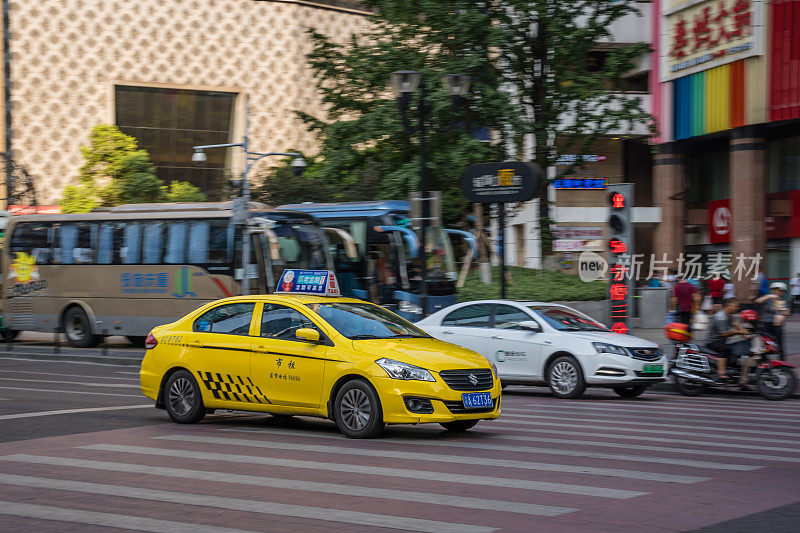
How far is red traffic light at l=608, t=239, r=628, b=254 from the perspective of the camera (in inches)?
932

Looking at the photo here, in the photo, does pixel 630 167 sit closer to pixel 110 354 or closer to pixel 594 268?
pixel 594 268

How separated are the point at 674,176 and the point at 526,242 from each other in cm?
900

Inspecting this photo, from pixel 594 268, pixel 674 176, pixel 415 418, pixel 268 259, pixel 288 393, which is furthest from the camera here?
pixel 674 176

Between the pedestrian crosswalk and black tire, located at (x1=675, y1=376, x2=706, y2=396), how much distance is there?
16.3 ft

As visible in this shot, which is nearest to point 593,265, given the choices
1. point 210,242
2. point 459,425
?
point 210,242

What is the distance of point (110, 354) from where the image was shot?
25969mm

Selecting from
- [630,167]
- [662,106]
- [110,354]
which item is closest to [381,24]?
[110,354]

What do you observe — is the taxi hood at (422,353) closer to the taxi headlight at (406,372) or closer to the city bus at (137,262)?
the taxi headlight at (406,372)

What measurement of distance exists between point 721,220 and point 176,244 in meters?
32.5

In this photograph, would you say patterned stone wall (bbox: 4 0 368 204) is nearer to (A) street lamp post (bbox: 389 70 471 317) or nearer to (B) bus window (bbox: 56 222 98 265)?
(B) bus window (bbox: 56 222 98 265)

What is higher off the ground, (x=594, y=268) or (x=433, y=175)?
(x=433, y=175)

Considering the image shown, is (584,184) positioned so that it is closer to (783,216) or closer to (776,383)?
(783,216)

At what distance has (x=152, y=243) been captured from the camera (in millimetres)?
26812

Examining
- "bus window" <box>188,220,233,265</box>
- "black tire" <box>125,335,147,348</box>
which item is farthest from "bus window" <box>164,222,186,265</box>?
"black tire" <box>125,335,147,348</box>
